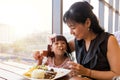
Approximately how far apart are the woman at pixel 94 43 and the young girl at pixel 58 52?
0.21m

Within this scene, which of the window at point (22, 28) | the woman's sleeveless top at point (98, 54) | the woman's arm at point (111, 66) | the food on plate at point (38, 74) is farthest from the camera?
the window at point (22, 28)

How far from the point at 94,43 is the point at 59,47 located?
0.96ft

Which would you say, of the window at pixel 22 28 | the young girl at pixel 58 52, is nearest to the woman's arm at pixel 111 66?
the young girl at pixel 58 52

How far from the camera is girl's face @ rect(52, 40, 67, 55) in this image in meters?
1.55

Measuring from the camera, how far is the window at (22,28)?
77.0 inches

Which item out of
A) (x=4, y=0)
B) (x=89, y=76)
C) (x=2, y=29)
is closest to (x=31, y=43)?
(x=2, y=29)

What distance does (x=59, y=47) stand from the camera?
5.06 ft

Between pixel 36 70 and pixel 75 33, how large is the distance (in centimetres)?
37

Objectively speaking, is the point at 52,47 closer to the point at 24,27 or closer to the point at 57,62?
the point at 57,62

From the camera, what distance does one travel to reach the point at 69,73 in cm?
121

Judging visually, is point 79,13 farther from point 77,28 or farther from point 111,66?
point 111,66

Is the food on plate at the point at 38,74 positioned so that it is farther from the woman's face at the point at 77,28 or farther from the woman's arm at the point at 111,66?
the woman's face at the point at 77,28

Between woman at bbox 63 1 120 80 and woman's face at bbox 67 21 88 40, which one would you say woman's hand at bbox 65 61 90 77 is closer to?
woman at bbox 63 1 120 80

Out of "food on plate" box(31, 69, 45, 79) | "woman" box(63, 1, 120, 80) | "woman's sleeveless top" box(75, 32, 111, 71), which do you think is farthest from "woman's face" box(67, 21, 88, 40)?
"food on plate" box(31, 69, 45, 79)
